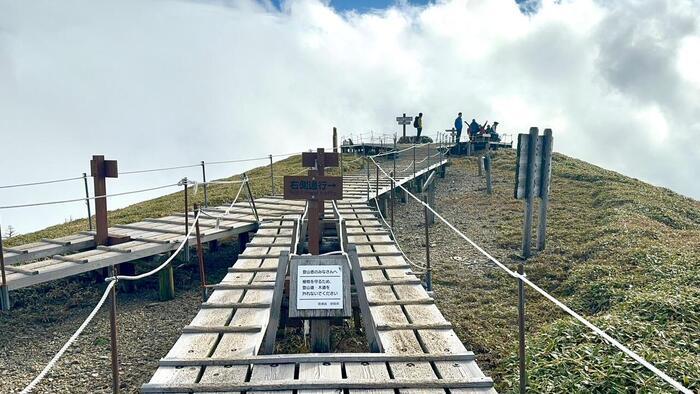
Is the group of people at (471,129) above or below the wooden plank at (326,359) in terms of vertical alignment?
above

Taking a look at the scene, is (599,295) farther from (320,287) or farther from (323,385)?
(323,385)

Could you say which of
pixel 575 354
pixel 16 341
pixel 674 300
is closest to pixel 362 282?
pixel 575 354

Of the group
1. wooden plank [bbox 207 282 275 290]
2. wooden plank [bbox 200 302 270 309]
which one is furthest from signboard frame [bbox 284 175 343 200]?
wooden plank [bbox 200 302 270 309]

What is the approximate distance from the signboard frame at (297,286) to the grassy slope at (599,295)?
78.5 inches

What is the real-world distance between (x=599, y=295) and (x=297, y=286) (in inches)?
201

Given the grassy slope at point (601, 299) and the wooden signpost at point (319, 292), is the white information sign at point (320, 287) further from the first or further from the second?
the grassy slope at point (601, 299)

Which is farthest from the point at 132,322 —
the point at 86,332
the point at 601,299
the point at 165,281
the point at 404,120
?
the point at 404,120

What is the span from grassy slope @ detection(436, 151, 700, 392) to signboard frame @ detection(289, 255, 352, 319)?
201 centimetres

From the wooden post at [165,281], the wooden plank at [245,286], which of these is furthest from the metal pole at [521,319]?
the wooden post at [165,281]

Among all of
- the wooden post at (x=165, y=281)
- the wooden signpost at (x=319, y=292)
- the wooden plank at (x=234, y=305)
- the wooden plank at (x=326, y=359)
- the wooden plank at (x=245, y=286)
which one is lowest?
the wooden post at (x=165, y=281)

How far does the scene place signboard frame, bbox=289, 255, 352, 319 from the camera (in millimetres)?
5008

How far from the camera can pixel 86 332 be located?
7.53 meters

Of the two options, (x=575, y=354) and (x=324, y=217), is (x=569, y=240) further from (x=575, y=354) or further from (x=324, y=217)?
(x=575, y=354)

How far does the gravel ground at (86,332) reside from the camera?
20.5ft
